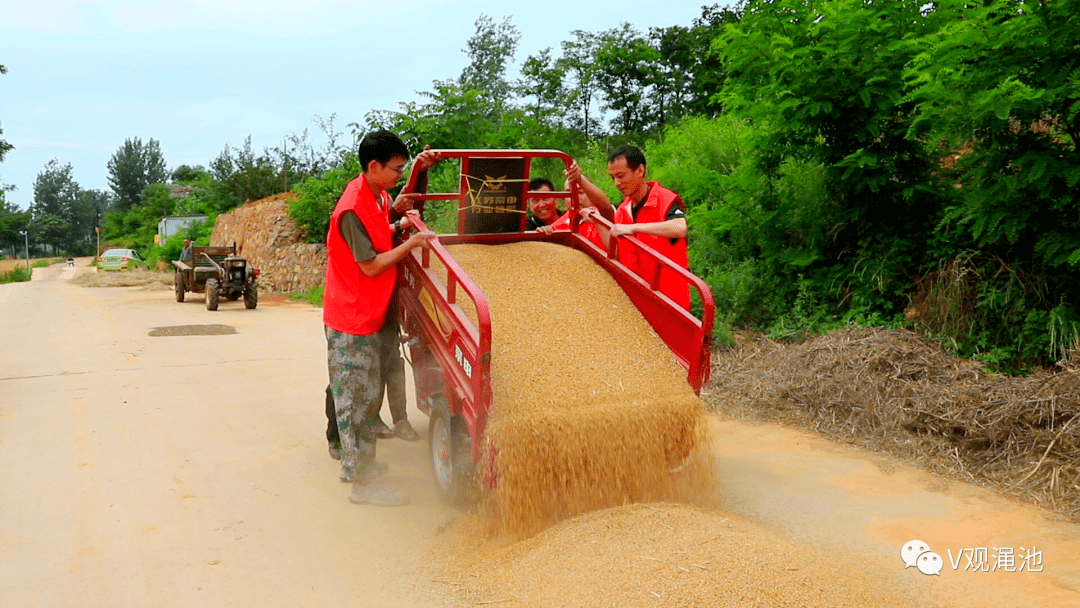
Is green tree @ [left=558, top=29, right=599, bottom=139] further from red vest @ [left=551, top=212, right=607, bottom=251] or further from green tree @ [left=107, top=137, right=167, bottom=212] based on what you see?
green tree @ [left=107, top=137, right=167, bottom=212]

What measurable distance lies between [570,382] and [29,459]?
3.53 meters

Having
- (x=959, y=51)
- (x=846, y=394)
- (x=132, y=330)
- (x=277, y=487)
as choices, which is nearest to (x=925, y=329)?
(x=846, y=394)

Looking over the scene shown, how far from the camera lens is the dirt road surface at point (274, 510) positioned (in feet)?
10.0

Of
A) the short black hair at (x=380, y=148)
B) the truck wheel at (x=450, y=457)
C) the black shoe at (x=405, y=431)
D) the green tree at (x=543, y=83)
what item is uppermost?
the green tree at (x=543, y=83)

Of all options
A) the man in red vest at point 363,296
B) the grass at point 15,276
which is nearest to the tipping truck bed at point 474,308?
the man in red vest at point 363,296

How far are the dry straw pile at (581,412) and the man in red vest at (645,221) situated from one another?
284 mm

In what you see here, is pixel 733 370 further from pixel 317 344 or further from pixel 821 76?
pixel 317 344

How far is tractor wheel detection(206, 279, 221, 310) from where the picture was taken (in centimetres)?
1353

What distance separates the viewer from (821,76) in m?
6.51

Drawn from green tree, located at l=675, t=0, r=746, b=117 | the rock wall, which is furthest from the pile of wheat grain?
green tree, located at l=675, t=0, r=746, b=117

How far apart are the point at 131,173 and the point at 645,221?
3396 inches

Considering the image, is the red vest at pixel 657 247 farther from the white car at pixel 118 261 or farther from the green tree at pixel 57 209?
the green tree at pixel 57 209

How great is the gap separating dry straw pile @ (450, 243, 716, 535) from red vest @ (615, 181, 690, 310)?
247 mm

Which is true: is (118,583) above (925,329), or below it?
below
